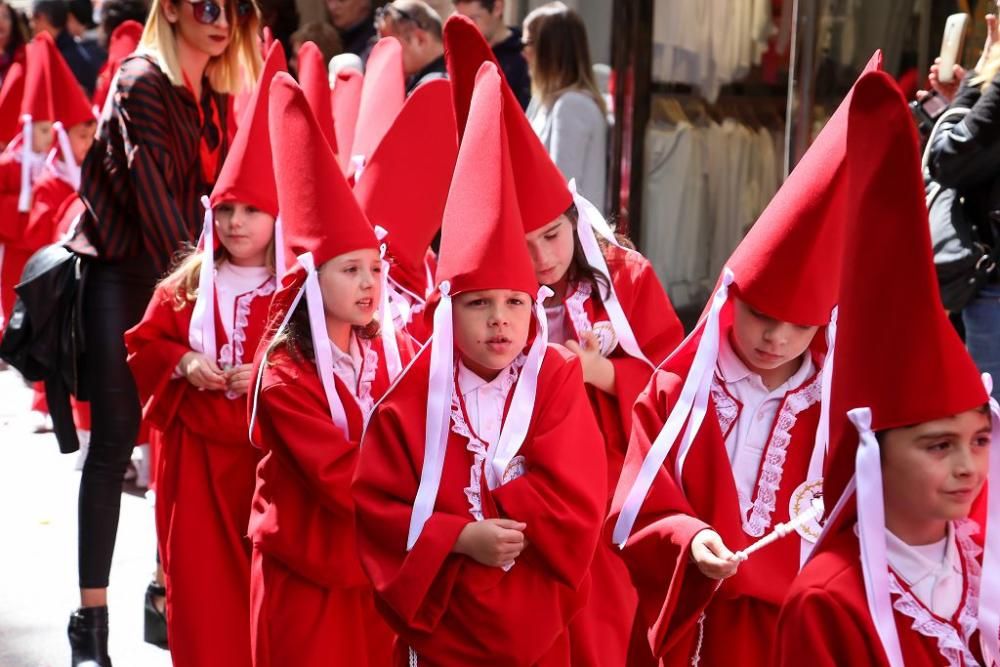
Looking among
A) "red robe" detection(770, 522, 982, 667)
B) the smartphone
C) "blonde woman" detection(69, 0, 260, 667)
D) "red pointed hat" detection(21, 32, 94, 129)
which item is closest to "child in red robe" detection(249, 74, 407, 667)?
"blonde woman" detection(69, 0, 260, 667)

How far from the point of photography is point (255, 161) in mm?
4422

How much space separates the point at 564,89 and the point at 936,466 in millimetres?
4582

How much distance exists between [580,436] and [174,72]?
2057 mm

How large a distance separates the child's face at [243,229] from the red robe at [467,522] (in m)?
1.22

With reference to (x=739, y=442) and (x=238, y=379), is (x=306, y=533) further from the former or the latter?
(x=739, y=442)

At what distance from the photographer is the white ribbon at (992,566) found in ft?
8.21

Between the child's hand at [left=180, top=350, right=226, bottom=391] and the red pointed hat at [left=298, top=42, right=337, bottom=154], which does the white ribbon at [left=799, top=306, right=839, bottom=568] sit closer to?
the child's hand at [left=180, top=350, right=226, bottom=391]

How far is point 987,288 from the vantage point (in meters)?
4.77

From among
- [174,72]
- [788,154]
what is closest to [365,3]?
[788,154]

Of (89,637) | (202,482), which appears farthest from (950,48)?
(89,637)

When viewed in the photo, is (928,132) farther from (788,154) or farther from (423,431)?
(423,431)

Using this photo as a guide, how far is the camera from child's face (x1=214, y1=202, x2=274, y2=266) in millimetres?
4441

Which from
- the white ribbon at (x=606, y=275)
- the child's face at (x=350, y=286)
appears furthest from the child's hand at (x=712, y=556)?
the child's face at (x=350, y=286)

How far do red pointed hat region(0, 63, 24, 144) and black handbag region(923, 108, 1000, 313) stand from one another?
18.1ft
